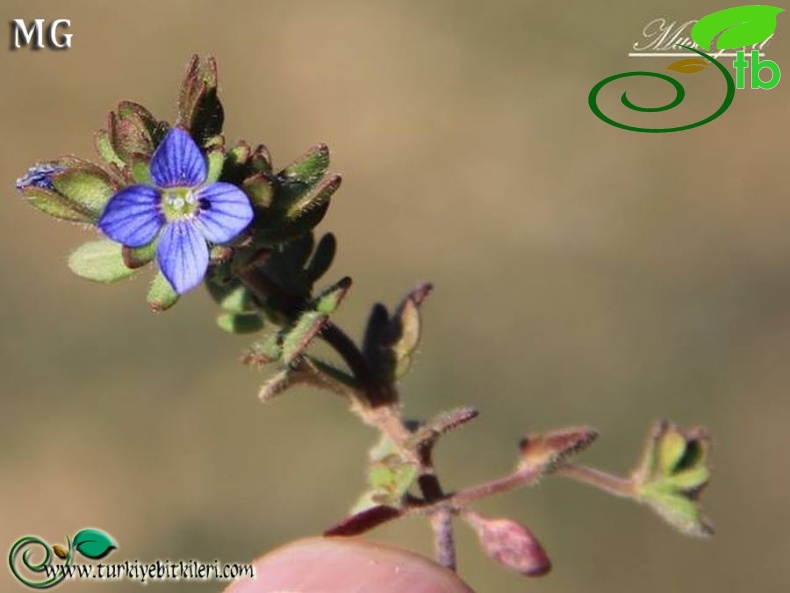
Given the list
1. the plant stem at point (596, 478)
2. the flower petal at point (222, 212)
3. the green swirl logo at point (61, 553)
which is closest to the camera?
the flower petal at point (222, 212)

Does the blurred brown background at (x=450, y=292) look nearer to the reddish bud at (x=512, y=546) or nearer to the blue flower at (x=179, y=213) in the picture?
the reddish bud at (x=512, y=546)

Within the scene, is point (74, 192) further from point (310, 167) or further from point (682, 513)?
point (682, 513)

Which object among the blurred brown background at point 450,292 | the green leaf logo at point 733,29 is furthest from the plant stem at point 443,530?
the blurred brown background at point 450,292

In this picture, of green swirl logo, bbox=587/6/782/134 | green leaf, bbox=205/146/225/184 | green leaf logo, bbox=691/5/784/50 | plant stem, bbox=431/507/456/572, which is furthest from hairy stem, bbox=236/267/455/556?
green leaf logo, bbox=691/5/784/50

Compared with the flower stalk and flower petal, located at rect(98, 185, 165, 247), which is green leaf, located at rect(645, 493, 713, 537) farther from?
flower petal, located at rect(98, 185, 165, 247)

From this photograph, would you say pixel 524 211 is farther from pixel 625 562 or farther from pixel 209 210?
pixel 209 210

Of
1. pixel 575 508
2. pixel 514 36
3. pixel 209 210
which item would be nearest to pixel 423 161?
pixel 514 36
